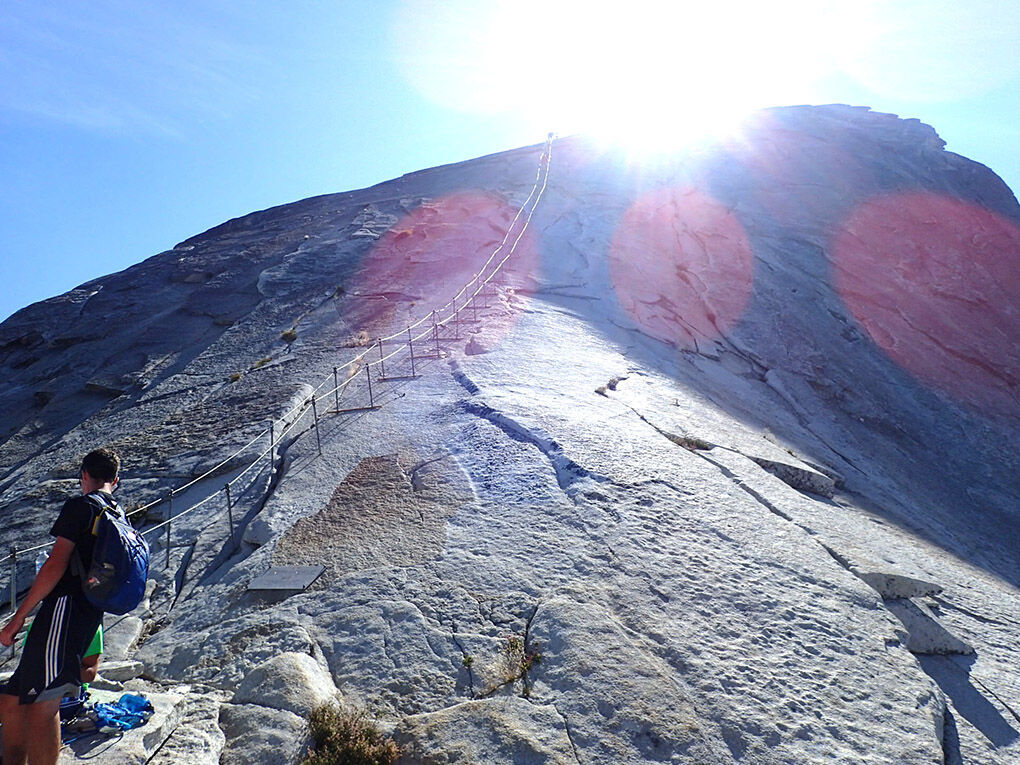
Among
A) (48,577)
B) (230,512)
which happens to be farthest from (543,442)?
(48,577)

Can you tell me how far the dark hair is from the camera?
14.7 feet

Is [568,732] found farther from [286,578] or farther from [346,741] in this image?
[286,578]

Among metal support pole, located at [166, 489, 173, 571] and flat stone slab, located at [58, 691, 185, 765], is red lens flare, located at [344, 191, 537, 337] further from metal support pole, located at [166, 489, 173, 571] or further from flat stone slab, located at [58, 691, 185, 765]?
flat stone slab, located at [58, 691, 185, 765]

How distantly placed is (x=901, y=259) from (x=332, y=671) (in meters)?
23.3

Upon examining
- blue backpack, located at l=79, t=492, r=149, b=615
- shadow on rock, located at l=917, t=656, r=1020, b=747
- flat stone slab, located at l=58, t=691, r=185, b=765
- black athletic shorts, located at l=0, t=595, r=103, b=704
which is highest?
blue backpack, located at l=79, t=492, r=149, b=615

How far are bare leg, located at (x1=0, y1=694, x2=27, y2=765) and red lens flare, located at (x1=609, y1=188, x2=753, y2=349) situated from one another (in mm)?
12924

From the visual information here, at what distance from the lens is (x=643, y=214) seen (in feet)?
76.4

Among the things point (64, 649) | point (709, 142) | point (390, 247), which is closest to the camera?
point (64, 649)

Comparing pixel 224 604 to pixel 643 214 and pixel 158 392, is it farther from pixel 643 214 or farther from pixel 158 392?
pixel 643 214

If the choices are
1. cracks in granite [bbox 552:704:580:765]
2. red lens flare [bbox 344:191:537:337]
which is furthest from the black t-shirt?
red lens flare [bbox 344:191:537:337]

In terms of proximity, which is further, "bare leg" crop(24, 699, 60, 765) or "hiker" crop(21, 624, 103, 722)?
"hiker" crop(21, 624, 103, 722)

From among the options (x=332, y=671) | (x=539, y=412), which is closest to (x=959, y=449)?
(x=539, y=412)

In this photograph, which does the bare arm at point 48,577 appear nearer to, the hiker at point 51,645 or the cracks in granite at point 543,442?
the hiker at point 51,645

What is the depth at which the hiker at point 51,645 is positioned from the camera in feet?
13.4
